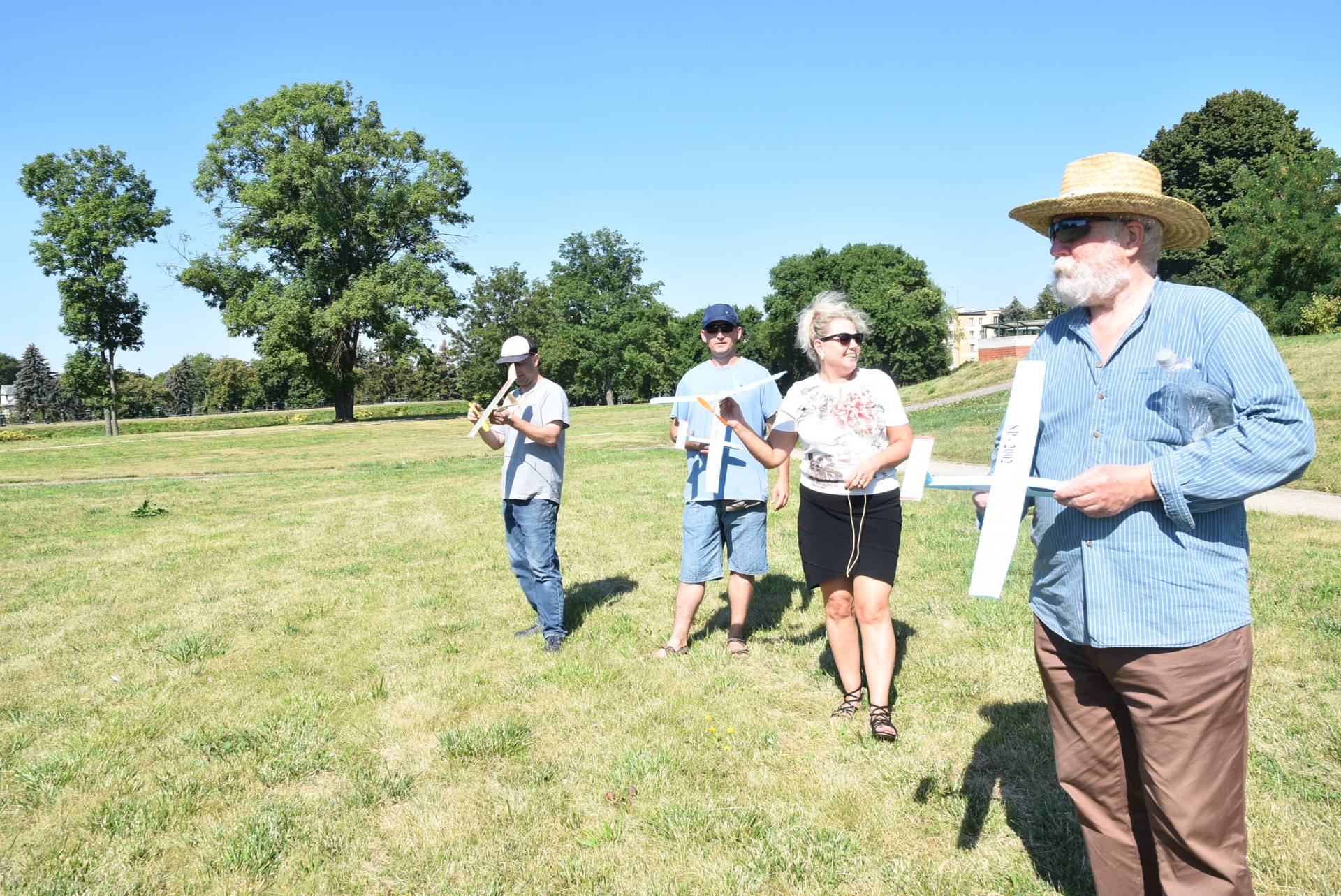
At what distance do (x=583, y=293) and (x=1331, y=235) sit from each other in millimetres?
54291

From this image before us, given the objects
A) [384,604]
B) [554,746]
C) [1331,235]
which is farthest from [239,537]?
[1331,235]

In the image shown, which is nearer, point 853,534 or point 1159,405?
point 1159,405

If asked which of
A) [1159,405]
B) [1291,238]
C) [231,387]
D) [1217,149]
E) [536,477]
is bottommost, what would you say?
[536,477]

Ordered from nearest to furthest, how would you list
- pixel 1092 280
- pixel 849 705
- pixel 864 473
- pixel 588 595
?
pixel 1092 280
pixel 864 473
pixel 849 705
pixel 588 595

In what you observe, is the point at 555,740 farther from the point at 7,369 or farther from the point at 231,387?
the point at 7,369

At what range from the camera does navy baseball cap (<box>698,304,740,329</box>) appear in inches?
202

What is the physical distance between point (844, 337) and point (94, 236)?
153ft

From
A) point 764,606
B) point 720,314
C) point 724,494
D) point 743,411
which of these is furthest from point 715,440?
point 764,606

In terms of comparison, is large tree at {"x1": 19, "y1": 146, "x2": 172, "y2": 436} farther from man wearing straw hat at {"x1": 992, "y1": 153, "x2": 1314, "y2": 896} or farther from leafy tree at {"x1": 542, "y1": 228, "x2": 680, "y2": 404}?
man wearing straw hat at {"x1": 992, "y1": 153, "x2": 1314, "y2": 896}

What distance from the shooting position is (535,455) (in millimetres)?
5688

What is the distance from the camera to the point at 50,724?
183 inches

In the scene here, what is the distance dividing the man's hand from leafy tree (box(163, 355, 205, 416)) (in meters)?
120

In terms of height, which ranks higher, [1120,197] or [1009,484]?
[1120,197]

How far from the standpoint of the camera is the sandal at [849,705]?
4.37 m
